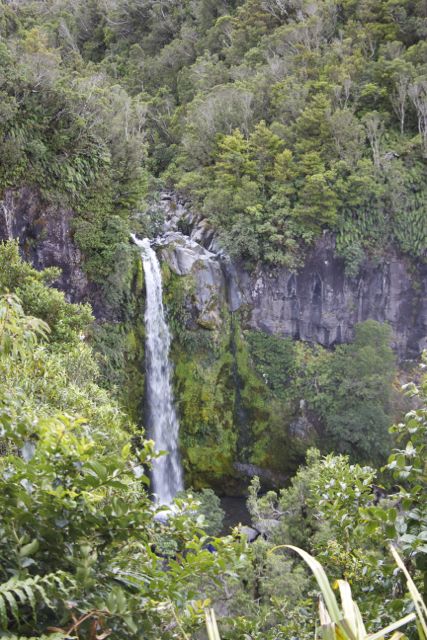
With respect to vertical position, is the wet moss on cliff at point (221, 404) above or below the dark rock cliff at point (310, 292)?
below

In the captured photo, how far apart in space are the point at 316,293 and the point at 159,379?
5444mm

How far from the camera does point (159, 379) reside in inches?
533

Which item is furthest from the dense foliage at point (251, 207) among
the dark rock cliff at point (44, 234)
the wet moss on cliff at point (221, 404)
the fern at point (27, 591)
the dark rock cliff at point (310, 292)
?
the fern at point (27, 591)

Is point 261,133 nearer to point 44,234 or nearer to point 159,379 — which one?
point 44,234

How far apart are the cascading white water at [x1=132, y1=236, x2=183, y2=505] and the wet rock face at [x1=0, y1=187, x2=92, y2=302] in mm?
1894

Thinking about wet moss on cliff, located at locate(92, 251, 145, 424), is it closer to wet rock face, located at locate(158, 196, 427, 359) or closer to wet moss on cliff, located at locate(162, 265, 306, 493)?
wet moss on cliff, located at locate(162, 265, 306, 493)

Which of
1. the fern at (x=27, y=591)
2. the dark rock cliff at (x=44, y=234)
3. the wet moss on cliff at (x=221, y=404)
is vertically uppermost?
the dark rock cliff at (x=44, y=234)

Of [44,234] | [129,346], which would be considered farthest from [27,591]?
[129,346]

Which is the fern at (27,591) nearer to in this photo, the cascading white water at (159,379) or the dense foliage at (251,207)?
the dense foliage at (251,207)

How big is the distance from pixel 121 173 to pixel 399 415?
9813 mm

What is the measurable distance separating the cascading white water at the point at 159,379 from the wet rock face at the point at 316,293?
1.18m

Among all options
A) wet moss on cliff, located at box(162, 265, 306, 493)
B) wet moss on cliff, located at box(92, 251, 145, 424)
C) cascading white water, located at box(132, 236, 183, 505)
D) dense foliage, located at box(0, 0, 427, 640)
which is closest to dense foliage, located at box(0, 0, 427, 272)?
dense foliage, located at box(0, 0, 427, 640)

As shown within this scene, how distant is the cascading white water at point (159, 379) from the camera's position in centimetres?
1322

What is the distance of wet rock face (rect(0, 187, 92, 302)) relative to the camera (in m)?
10.8
